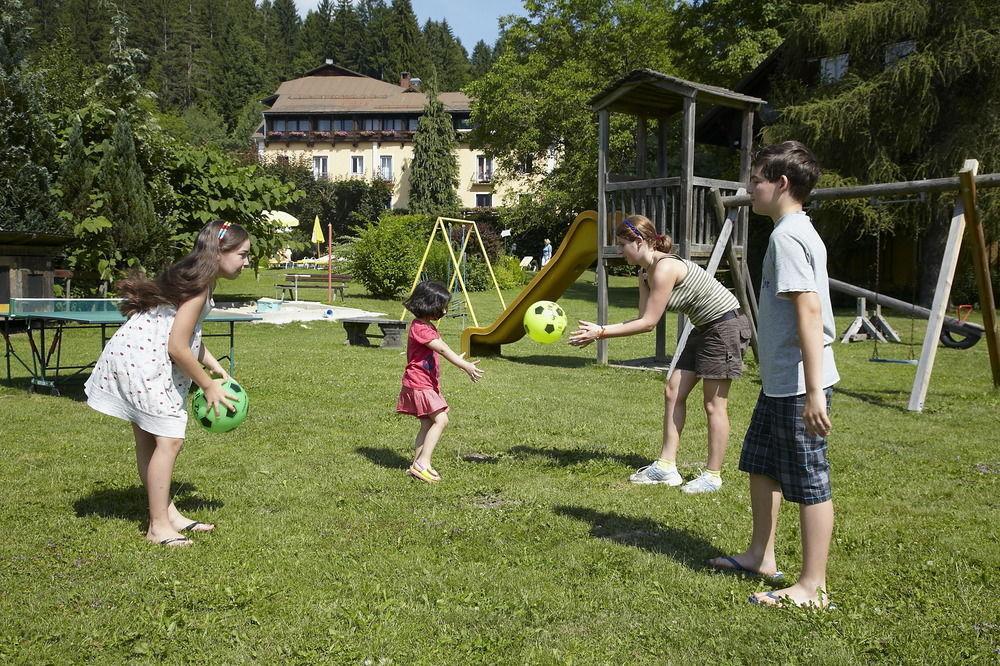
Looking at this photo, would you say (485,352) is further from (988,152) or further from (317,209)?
(317,209)

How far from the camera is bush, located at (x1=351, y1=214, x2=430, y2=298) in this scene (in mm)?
27359

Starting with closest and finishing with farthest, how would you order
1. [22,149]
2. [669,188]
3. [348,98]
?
[669,188]
[22,149]
[348,98]

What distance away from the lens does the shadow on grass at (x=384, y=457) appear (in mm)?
6668

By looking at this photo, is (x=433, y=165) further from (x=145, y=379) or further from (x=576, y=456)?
(x=145, y=379)

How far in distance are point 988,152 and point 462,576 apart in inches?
864

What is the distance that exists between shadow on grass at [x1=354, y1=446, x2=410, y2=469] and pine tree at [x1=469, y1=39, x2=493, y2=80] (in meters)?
91.5

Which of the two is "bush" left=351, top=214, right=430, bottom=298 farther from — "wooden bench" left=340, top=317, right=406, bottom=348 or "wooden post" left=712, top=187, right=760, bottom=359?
"wooden post" left=712, top=187, right=760, bottom=359

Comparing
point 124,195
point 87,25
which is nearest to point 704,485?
point 124,195

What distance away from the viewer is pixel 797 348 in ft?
12.5

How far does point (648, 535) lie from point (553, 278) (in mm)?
9509

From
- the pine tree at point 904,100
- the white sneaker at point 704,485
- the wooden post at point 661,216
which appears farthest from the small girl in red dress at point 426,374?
the pine tree at point 904,100

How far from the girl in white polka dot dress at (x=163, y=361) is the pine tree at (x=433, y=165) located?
57718 mm

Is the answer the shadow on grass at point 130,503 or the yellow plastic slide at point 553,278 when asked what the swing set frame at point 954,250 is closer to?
the yellow plastic slide at point 553,278

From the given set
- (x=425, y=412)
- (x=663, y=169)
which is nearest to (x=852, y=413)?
(x=425, y=412)
